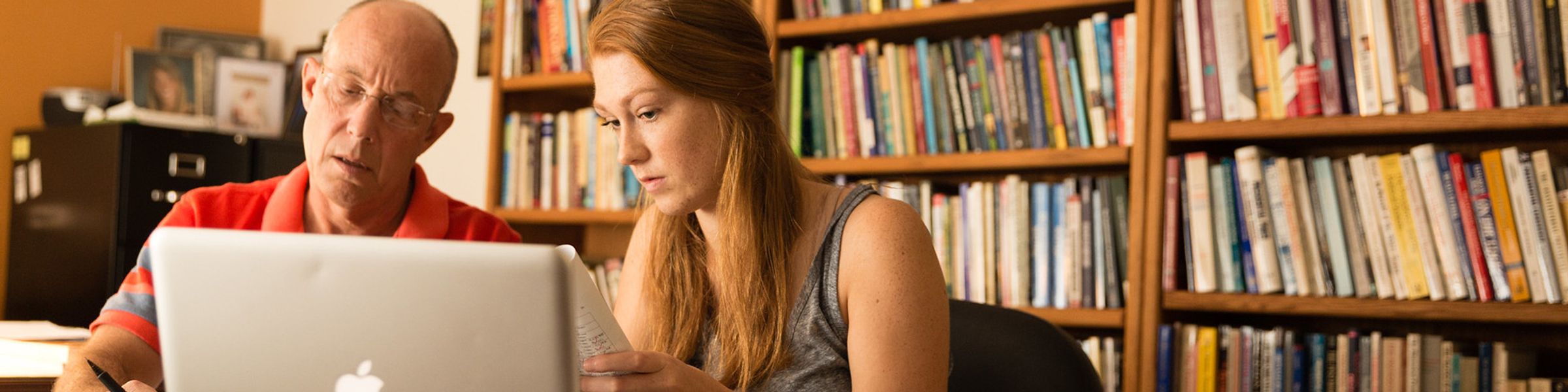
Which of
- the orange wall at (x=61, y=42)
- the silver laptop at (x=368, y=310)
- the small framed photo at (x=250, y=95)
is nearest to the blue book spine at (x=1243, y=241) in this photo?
the silver laptop at (x=368, y=310)

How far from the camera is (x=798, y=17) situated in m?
2.39

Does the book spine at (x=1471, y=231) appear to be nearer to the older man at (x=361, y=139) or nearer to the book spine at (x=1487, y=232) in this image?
the book spine at (x=1487, y=232)

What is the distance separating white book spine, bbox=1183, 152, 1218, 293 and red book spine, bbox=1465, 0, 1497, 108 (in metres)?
0.38

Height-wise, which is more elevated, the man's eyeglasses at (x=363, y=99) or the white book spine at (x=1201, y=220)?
the man's eyeglasses at (x=363, y=99)

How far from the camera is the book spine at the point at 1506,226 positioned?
69.5 inches

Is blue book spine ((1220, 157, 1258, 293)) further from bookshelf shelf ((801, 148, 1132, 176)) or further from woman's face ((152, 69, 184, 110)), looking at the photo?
woman's face ((152, 69, 184, 110))

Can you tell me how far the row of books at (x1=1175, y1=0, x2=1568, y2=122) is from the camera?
1.75 m

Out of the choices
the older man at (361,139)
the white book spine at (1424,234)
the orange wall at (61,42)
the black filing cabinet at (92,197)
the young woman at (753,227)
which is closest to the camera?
the young woman at (753,227)

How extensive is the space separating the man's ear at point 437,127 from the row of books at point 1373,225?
1.10 m

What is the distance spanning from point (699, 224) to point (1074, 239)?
2.93ft

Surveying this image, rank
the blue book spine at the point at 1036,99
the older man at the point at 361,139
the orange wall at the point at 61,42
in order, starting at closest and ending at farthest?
the older man at the point at 361,139 → the blue book spine at the point at 1036,99 → the orange wall at the point at 61,42

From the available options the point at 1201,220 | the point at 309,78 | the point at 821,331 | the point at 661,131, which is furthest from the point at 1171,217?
the point at 309,78

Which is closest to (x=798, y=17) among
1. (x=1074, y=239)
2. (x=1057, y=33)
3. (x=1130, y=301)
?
(x=1057, y=33)

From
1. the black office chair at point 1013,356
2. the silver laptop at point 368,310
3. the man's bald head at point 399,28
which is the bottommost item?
the black office chair at point 1013,356
